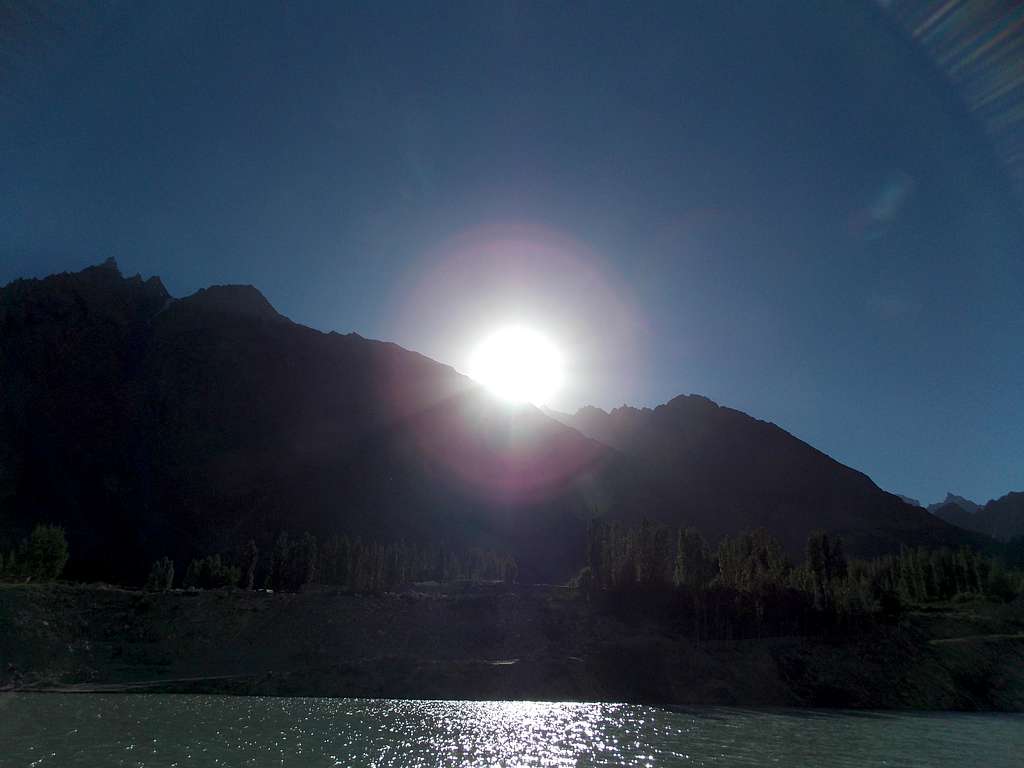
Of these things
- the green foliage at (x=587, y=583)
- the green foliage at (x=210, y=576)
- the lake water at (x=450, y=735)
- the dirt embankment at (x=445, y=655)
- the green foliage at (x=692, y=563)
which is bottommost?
the lake water at (x=450, y=735)

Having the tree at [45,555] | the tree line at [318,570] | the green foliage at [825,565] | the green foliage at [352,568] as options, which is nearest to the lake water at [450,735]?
the green foliage at [825,565]

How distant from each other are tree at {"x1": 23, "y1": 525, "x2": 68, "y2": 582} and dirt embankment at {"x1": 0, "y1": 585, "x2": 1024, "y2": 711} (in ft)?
131

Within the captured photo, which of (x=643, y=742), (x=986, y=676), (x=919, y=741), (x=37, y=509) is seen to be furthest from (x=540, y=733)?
(x=37, y=509)

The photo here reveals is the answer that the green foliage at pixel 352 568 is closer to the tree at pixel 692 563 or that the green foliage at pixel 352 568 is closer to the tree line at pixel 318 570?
the tree line at pixel 318 570

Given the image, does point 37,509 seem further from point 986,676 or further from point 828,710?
point 986,676

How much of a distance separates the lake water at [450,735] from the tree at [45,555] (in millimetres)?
71809

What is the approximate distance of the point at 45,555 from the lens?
121000mm

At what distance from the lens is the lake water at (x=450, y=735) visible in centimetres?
3619

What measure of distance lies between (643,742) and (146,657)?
176 feet

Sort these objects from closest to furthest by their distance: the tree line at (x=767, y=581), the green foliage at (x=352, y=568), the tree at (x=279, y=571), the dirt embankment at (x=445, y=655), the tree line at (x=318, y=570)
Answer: the dirt embankment at (x=445, y=655), the tree line at (x=767, y=581), the tree line at (x=318, y=570), the green foliage at (x=352, y=568), the tree at (x=279, y=571)

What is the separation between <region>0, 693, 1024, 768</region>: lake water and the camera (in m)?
36.2

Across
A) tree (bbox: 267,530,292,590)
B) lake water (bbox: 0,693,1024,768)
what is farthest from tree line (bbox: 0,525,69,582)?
lake water (bbox: 0,693,1024,768)

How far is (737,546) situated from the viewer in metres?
134

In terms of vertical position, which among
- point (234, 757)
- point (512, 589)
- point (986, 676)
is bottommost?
point (234, 757)
